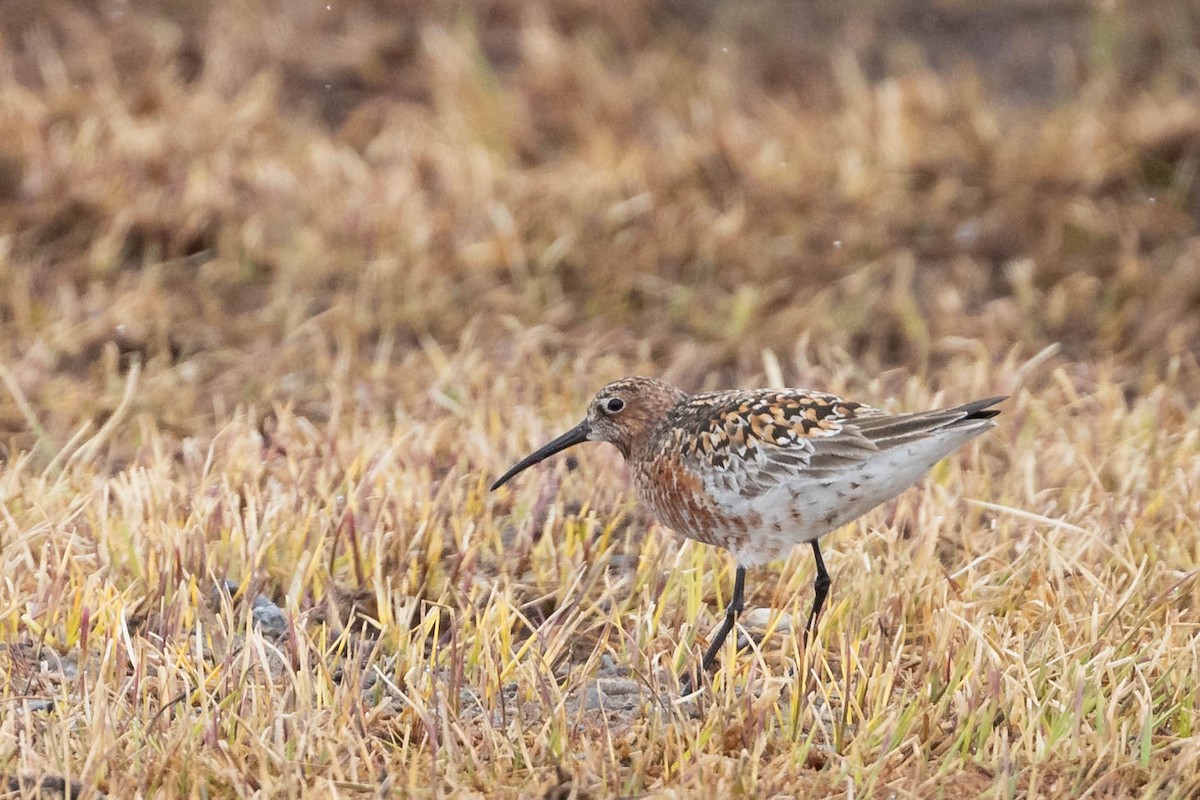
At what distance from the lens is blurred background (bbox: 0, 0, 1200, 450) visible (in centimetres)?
622

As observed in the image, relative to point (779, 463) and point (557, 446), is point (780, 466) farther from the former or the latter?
point (557, 446)

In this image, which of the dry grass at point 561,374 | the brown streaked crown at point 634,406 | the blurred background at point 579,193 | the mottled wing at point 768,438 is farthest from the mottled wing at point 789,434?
the blurred background at point 579,193

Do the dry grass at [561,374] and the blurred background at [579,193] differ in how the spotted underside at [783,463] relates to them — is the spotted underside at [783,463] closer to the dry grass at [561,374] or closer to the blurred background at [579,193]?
the dry grass at [561,374]

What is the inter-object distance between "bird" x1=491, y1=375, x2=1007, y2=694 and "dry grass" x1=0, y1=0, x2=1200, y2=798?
0.81 ft

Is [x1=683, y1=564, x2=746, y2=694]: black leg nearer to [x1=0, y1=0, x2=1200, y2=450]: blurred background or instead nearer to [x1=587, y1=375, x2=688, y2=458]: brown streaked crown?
[x1=587, y1=375, x2=688, y2=458]: brown streaked crown

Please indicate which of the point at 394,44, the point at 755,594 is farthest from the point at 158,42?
the point at 755,594

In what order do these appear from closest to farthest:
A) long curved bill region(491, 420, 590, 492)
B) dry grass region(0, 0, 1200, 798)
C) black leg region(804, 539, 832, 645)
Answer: dry grass region(0, 0, 1200, 798), black leg region(804, 539, 832, 645), long curved bill region(491, 420, 590, 492)

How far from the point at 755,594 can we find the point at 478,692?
3.13 ft

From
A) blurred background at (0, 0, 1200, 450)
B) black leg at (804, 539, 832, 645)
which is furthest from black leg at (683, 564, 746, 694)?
blurred background at (0, 0, 1200, 450)

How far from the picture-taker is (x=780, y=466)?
3715mm

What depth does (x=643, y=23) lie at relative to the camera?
9086mm

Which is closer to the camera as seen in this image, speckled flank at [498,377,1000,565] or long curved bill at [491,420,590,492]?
speckled flank at [498,377,1000,565]

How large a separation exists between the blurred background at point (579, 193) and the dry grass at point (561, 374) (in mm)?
25

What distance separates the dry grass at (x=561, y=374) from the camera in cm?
341
